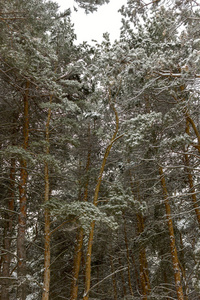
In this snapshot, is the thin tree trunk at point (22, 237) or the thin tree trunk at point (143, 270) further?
the thin tree trunk at point (143, 270)

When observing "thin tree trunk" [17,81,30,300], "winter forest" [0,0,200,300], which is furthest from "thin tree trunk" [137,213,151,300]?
"thin tree trunk" [17,81,30,300]

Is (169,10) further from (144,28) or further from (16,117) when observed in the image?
(16,117)

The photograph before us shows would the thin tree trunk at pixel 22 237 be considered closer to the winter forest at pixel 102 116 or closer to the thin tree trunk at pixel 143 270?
the winter forest at pixel 102 116

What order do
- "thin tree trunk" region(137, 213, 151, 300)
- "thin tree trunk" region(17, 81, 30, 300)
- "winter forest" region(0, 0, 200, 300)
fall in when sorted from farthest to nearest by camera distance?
"thin tree trunk" region(137, 213, 151, 300) → "thin tree trunk" region(17, 81, 30, 300) → "winter forest" region(0, 0, 200, 300)

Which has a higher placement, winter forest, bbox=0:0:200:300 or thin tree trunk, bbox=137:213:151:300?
winter forest, bbox=0:0:200:300

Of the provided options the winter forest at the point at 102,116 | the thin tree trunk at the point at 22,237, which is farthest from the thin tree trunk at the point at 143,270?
the thin tree trunk at the point at 22,237

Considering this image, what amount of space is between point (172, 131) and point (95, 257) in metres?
8.02

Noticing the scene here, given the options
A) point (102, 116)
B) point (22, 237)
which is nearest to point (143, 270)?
point (22, 237)

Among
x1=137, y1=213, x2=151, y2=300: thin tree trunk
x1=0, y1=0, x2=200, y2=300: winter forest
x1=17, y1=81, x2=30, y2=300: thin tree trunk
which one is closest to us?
x1=0, y1=0, x2=200, y2=300: winter forest

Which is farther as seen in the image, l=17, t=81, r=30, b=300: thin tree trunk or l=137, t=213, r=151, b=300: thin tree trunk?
l=137, t=213, r=151, b=300: thin tree trunk

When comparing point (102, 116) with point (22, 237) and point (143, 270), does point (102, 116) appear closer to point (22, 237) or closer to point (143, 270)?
point (22, 237)

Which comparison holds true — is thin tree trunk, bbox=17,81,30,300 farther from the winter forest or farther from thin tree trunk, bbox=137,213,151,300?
thin tree trunk, bbox=137,213,151,300

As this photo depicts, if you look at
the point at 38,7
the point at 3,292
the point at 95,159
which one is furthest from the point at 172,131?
the point at 3,292

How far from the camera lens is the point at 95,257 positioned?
39.7ft
